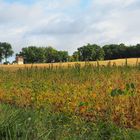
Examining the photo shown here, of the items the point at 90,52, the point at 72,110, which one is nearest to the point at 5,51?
the point at 90,52

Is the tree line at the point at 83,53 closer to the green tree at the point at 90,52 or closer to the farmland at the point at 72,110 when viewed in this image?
the green tree at the point at 90,52

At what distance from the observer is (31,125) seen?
5855 millimetres

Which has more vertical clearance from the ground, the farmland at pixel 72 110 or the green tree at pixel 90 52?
the green tree at pixel 90 52

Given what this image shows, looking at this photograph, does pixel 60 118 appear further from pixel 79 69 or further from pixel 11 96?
pixel 79 69

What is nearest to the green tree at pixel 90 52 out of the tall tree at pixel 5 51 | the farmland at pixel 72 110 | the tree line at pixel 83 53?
the tree line at pixel 83 53

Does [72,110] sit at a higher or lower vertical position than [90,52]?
lower

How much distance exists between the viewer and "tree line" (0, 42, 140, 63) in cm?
6475

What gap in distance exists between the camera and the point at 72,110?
1139 cm

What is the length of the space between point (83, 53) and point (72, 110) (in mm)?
52793

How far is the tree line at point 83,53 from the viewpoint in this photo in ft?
212

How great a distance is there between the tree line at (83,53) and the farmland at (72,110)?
36.7m

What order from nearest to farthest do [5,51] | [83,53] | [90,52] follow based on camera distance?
[83,53] < [90,52] < [5,51]

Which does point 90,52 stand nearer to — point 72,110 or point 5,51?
point 5,51

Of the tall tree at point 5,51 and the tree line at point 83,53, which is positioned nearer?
the tree line at point 83,53
